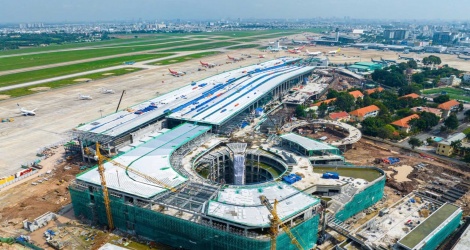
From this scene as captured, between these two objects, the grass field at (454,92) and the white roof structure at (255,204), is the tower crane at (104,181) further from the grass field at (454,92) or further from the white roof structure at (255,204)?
the grass field at (454,92)

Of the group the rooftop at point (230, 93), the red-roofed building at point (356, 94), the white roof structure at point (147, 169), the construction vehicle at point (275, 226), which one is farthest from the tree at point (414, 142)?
the construction vehicle at point (275, 226)

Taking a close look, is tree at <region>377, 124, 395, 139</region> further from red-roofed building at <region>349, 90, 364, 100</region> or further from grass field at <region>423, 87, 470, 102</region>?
grass field at <region>423, 87, 470, 102</region>

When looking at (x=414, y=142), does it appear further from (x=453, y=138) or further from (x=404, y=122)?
(x=404, y=122)

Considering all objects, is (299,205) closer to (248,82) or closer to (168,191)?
(168,191)

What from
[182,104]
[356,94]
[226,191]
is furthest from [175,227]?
[356,94]

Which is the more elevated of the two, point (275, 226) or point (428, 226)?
point (275, 226)

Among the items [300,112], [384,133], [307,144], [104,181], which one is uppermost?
[104,181]

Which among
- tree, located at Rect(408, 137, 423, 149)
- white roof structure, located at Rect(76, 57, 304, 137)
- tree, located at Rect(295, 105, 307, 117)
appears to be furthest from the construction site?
tree, located at Rect(295, 105, 307, 117)
